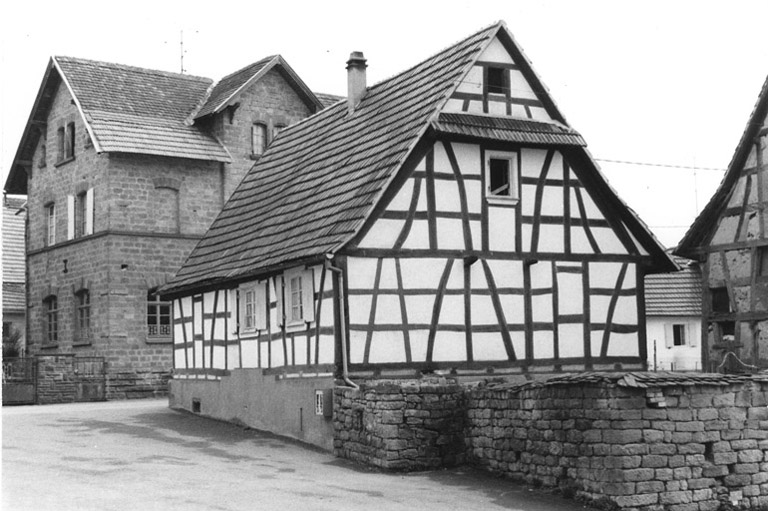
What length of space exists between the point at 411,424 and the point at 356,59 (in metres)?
9.88

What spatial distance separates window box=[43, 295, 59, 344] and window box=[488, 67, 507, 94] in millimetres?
21460

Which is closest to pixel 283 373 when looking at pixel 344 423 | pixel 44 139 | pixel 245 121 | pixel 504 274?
pixel 344 423

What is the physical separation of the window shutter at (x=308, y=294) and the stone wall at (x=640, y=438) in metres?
4.60

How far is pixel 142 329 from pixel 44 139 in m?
8.96

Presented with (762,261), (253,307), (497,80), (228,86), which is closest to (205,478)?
(253,307)

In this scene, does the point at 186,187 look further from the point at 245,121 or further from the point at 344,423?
the point at 344,423

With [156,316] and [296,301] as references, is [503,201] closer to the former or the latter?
[296,301]

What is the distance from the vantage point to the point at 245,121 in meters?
36.8

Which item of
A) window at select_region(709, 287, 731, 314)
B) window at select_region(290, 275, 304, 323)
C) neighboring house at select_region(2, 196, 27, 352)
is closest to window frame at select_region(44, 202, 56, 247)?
neighboring house at select_region(2, 196, 27, 352)

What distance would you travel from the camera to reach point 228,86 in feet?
123

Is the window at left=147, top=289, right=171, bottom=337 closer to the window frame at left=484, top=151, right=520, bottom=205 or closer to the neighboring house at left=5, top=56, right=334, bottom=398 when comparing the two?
the neighboring house at left=5, top=56, right=334, bottom=398

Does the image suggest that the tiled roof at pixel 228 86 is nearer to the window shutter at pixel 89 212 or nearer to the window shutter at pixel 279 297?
the window shutter at pixel 89 212

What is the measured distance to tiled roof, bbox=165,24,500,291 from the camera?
1981cm

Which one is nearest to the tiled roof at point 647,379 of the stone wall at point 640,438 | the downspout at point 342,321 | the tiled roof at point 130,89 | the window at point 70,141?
the stone wall at point 640,438
